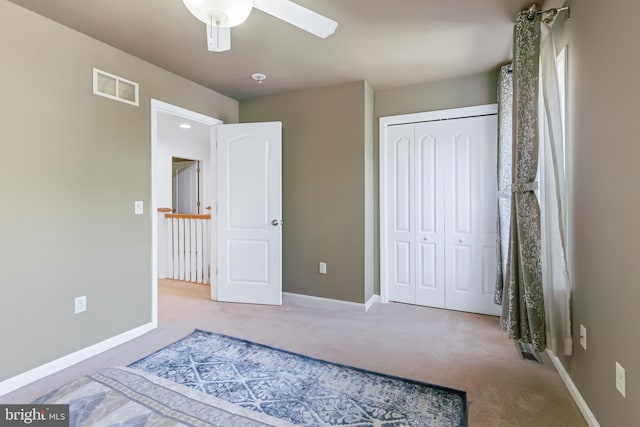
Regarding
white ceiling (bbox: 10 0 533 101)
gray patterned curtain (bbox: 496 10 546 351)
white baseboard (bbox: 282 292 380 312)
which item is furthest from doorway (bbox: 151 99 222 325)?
gray patterned curtain (bbox: 496 10 546 351)

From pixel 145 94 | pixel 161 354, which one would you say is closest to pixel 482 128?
pixel 145 94

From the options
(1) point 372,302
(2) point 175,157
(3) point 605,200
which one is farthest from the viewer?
(2) point 175,157

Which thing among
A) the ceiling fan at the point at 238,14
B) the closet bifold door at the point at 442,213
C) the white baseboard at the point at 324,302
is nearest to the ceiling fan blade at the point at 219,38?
the ceiling fan at the point at 238,14

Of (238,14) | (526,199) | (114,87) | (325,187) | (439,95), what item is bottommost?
(526,199)

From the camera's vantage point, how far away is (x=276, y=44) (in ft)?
8.43

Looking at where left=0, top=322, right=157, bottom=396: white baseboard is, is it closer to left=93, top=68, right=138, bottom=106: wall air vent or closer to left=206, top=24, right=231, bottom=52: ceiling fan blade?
left=93, top=68, right=138, bottom=106: wall air vent

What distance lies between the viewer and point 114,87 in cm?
262

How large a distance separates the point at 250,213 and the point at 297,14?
2.44 m

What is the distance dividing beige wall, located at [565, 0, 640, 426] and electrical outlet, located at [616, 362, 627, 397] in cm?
3

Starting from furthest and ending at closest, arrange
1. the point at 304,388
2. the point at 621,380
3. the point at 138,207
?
the point at 138,207, the point at 304,388, the point at 621,380

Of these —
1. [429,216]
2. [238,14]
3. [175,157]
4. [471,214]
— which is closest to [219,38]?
[238,14]

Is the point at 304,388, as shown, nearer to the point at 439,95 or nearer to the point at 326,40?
the point at 326,40

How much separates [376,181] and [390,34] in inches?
63.3

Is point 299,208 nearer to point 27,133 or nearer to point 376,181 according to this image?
point 376,181
